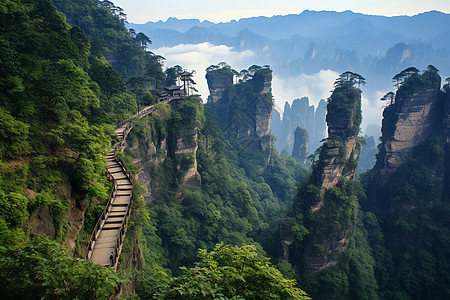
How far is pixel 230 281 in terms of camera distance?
932cm

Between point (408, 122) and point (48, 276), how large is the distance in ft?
169

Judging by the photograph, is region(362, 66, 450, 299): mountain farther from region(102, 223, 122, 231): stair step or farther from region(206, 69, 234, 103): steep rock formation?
region(206, 69, 234, 103): steep rock formation

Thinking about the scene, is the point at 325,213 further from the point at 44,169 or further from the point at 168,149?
the point at 44,169

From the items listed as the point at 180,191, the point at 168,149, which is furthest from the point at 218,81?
the point at 180,191

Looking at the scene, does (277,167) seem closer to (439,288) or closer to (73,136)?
(439,288)

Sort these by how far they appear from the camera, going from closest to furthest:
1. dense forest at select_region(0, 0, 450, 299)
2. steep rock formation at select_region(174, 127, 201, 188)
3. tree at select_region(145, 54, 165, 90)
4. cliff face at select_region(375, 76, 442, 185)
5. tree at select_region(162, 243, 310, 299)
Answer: tree at select_region(162, 243, 310, 299), dense forest at select_region(0, 0, 450, 299), steep rock formation at select_region(174, 127, 201, 188), cliff face at select_region(375, 76, 442, 185), tree at select_region(145, 54, 165, 90)

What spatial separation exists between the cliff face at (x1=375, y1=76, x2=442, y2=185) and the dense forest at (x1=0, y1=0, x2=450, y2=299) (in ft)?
0.67

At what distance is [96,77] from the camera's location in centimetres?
2942

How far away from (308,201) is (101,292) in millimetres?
31954

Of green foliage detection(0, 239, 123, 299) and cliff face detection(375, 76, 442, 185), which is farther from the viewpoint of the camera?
cliff face detection(375, 76, 442, 185)

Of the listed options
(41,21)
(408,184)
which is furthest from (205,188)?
(408,184)

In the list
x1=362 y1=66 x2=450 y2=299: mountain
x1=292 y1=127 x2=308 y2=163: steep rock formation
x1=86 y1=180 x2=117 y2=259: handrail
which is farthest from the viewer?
x1=292 y1=127 x2=308 y2=163: steep rock formation

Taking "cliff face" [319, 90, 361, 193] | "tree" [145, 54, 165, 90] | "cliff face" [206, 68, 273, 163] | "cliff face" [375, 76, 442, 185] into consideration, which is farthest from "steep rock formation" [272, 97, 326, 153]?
"tree" [145, 54, 165, 90]

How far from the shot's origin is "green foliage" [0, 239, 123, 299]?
682 cm
